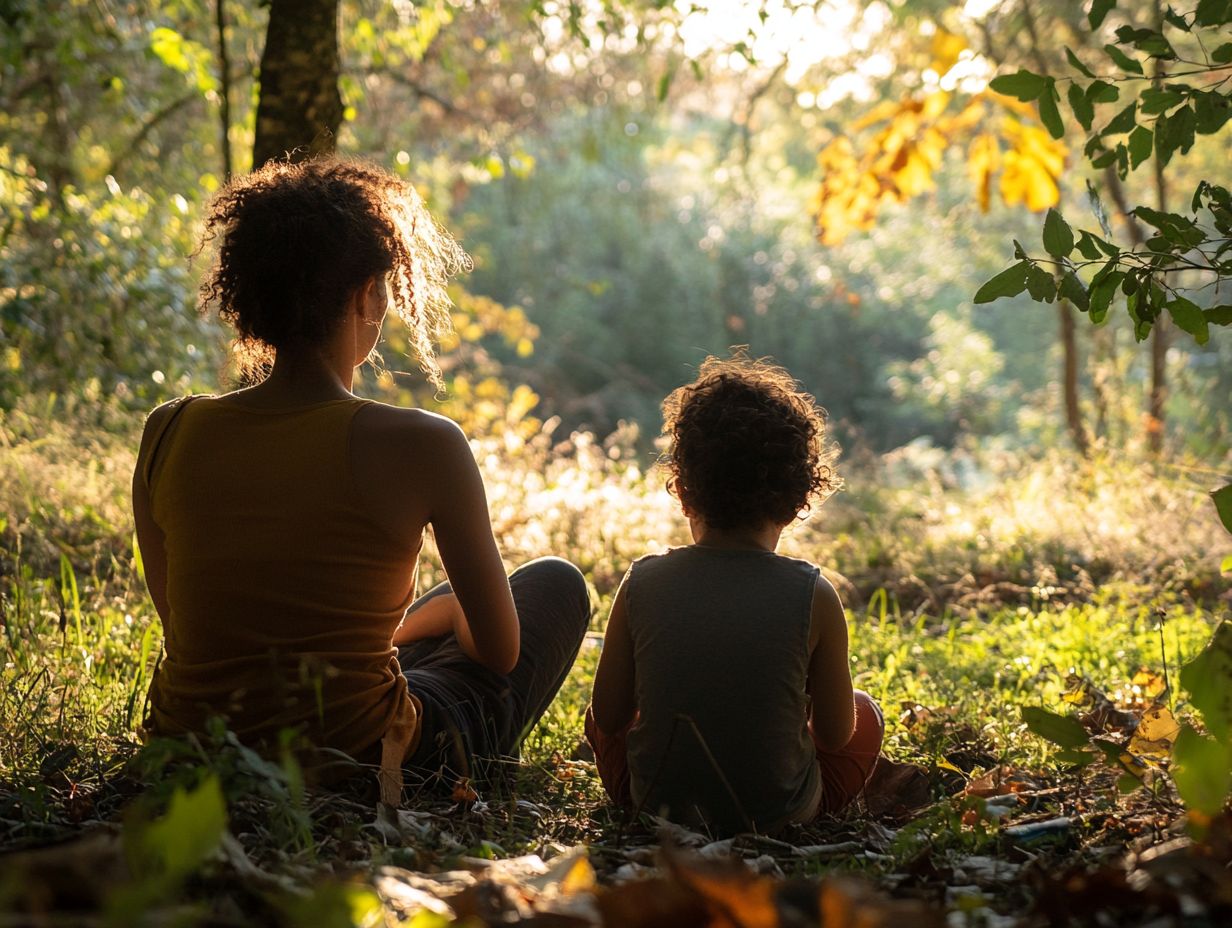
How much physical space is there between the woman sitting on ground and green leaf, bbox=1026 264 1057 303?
3.27 feet

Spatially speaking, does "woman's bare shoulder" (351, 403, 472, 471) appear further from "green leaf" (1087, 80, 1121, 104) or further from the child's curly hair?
"green leaf" (1087, 80, 1121, 104)

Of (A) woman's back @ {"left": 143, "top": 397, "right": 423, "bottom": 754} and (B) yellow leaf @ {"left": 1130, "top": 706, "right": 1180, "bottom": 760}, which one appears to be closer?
(A) woman's back @ {"left": 143, "top": 397, "right": 423, "bottom": 754}

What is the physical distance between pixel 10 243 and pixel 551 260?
14958mm

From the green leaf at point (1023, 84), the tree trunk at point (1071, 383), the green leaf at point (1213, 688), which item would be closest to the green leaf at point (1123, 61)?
the green leaf at point (1023, 84)

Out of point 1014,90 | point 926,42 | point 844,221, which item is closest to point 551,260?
point 926,42

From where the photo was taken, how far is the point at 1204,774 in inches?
54.4

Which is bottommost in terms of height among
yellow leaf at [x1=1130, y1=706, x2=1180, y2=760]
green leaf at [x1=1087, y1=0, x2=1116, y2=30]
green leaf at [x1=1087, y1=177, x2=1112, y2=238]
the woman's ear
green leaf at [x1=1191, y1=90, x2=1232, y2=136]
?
yellow leaf at [x1=1130, y1=706, x2=1180, y2=760]

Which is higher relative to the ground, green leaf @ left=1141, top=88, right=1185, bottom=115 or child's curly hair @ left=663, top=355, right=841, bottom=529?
green leaf @ left=1141, top=88, right=1185, bottom=115

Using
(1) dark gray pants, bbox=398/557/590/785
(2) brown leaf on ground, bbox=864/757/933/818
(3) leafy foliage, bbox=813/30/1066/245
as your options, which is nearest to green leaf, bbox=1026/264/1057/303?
(2) brown leaf on ground, bbox=864/757/933/818

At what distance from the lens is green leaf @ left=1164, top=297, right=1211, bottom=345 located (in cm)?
206

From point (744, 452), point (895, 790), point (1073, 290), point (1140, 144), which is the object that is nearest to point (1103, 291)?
point (1073, 290)

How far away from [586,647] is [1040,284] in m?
2.30

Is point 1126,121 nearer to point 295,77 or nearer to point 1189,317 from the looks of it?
point 1189,317

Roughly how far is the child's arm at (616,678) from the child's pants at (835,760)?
34 mm
